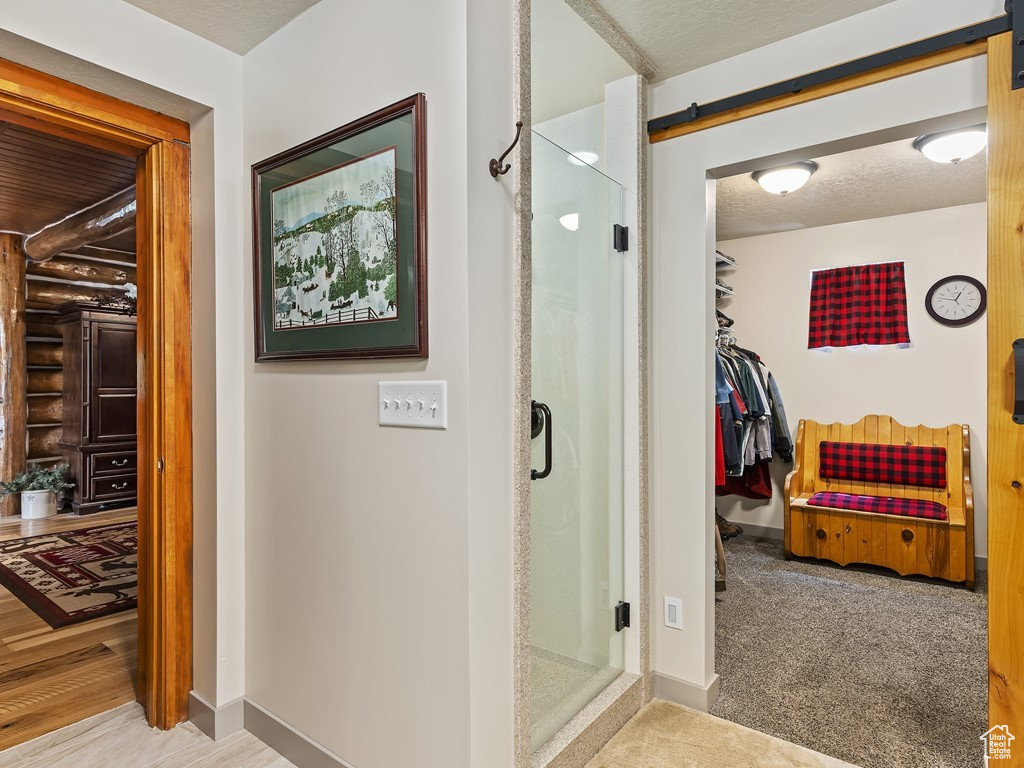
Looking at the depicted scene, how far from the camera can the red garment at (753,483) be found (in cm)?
471

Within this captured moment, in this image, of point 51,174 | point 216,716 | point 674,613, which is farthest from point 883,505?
point 51,174

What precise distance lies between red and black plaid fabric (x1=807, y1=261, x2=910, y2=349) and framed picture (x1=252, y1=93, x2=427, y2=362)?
4.02m

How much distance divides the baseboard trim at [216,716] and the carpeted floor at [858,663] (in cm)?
170

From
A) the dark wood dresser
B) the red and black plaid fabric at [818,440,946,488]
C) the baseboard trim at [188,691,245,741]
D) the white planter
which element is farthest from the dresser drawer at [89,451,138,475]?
the red and black plaid fabric at [818,440,946,488]

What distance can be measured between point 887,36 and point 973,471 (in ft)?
11.3

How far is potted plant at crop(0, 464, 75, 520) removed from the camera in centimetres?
534

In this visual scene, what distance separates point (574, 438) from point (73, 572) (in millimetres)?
3676

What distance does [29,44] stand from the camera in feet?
5.42

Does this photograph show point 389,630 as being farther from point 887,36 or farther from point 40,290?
point 40,290

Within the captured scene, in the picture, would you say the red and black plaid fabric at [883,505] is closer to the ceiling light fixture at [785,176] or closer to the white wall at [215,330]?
the ceiling light fixture at [785,176]

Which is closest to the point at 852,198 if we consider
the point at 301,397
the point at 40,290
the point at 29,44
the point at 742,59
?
the point at 742,59

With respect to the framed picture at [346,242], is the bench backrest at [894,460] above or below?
below

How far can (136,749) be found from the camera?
2006mm

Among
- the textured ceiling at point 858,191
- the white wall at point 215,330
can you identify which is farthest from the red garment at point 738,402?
the white wall at point 215,330
